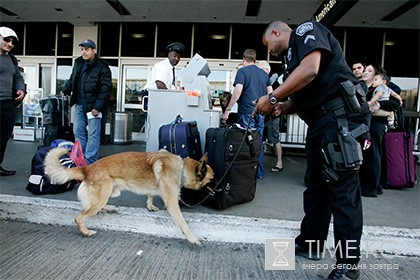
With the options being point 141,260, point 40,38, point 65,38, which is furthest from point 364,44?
point 40,38

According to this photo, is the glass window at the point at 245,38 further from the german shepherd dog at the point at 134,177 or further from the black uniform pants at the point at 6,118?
the german shepherd dog at the point at 134,177

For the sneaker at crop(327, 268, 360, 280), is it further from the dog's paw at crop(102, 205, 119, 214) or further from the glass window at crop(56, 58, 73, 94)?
the glass window at crop(56, 58, 73, 94)

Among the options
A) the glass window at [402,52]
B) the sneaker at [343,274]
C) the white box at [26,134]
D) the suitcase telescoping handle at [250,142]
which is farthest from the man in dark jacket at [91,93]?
the glass window at [402,52]

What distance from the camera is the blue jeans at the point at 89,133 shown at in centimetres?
438

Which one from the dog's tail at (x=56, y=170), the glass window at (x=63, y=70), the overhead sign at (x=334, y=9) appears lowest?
the dog's tail at (x=56, y=170)

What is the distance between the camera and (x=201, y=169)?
9.30ft

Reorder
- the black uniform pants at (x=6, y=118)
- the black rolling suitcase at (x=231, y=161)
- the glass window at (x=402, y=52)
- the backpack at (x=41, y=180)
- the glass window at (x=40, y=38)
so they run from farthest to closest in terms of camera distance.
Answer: the glass window at (x=40, y=38), the glass window at (x=402, y=52), the black uniform pants at (x=6, y=118), the backpack at (x=41, y=180), the black rolling suitcase at (x=231, y=161)

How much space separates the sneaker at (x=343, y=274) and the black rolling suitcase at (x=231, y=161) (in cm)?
127

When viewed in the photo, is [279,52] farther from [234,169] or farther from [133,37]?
[133,37]

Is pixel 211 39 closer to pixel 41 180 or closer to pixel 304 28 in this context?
pixel 41 180

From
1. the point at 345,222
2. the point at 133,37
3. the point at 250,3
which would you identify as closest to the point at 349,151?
the point at 345,222

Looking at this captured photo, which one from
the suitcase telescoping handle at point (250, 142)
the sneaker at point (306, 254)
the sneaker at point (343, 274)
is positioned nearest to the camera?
the sneaker at point (343, 274)

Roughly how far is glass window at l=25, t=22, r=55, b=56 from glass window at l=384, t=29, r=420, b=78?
39.5ft

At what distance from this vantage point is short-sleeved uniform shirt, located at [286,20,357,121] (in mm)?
2004
